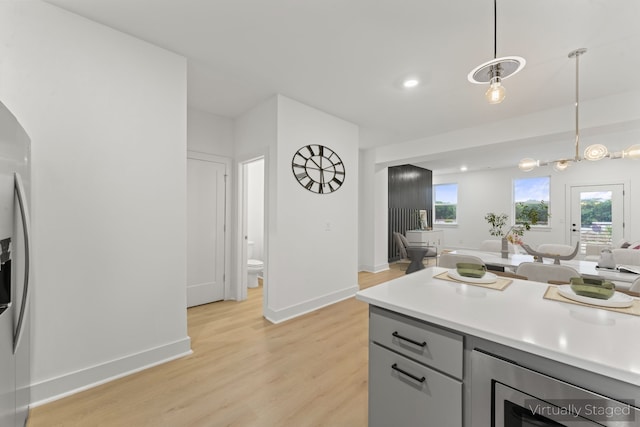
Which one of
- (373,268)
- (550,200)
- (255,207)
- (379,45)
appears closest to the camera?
(379,45)

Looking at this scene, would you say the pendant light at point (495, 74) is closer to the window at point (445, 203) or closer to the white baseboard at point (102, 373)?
the white baseboard at point (102, 373)

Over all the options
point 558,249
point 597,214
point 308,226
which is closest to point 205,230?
point 308,226

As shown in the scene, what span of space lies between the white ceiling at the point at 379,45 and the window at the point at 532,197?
5.07m

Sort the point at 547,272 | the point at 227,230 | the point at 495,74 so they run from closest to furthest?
the point at 495,74
the point at 547,272
the point at 227,230

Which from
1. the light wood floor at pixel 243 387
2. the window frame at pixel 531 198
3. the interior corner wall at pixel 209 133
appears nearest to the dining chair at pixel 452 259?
the light wood floor at pixel 243 387

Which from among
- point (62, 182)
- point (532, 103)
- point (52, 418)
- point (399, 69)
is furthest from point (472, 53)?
point (52, 418)

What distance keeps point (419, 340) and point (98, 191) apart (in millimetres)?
2365

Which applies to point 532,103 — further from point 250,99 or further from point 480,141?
point 250,99

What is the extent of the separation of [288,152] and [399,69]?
1485 mm

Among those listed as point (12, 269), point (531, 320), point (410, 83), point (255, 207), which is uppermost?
point (410, 83)

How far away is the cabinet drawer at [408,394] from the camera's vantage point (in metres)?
1.09

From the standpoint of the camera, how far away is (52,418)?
167 centimetres

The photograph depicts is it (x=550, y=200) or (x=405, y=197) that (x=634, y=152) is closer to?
(x=405, y=197)

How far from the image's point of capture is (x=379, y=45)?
229 centimetres
